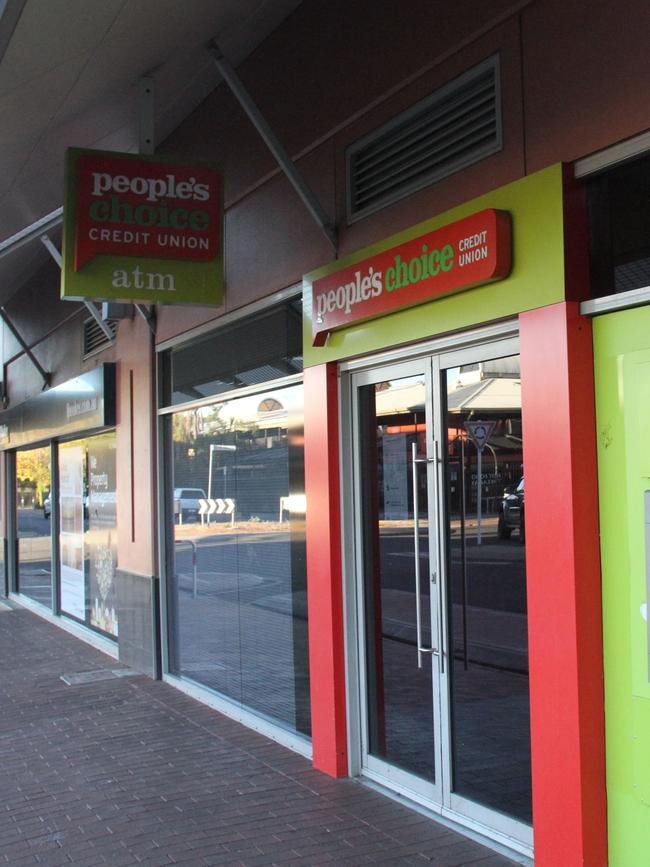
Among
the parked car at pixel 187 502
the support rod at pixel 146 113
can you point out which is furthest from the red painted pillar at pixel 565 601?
the parked car at pixel 187 502

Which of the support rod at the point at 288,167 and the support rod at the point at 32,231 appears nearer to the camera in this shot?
the support rod at the point at 288,167

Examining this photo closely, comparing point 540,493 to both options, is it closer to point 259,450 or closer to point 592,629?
point 592,629

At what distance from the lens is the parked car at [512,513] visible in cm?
446

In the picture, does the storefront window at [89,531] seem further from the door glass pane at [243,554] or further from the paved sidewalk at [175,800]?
the paved sidewalk at [175,800]

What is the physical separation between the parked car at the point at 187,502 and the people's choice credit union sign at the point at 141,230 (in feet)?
7.38

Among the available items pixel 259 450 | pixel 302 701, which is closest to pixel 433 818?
pixel 302 701

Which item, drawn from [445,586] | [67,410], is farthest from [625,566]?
[67,410]

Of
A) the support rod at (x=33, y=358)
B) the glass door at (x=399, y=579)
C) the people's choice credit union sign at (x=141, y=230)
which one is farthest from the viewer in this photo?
the support rod at (x=33, y=358)

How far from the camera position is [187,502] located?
8.32 meters

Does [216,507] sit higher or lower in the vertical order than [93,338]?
lower

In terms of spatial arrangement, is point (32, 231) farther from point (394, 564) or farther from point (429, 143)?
point (394, 564)

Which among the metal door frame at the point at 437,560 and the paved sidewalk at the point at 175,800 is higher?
the metal door frame at the point at 437,560

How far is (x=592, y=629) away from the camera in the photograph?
393cm

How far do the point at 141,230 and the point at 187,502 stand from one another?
114 inches
